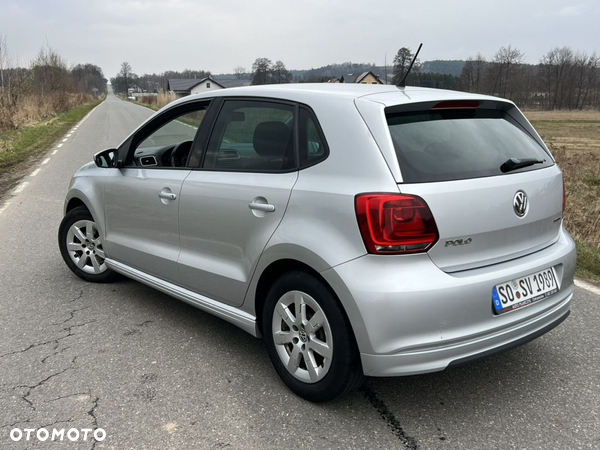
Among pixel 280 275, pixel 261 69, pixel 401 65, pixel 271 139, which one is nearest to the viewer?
pixel 280 275

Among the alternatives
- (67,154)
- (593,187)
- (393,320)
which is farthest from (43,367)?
(67,154)

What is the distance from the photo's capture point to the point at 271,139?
313 cm

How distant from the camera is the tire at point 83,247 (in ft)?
15.4

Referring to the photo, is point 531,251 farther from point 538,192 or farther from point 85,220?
point 85,220

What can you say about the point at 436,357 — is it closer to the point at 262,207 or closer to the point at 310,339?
the point at 310,339

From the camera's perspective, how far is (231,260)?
323 centimetres

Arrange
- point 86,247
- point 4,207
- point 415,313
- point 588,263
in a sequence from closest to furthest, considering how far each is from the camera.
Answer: point 415,313
point 86,247
point 588,263
point 4,207

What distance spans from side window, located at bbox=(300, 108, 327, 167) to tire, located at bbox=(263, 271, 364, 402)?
24.5 inches

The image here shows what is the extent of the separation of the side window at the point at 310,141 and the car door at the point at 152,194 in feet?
3.33

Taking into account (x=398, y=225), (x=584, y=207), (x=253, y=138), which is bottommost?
(x=584, y=207)

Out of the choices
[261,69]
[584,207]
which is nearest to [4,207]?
[584,207]

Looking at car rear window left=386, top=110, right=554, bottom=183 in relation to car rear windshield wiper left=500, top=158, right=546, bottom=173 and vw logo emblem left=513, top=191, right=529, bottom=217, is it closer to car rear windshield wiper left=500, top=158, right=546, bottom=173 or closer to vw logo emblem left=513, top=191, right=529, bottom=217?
car rear windshield wiper left=500, top=158, right=546, bottom=173

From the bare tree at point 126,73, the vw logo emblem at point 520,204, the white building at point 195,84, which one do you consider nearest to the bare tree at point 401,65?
the vw logo emblem at point 520,204

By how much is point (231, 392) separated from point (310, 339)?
1.97ft
